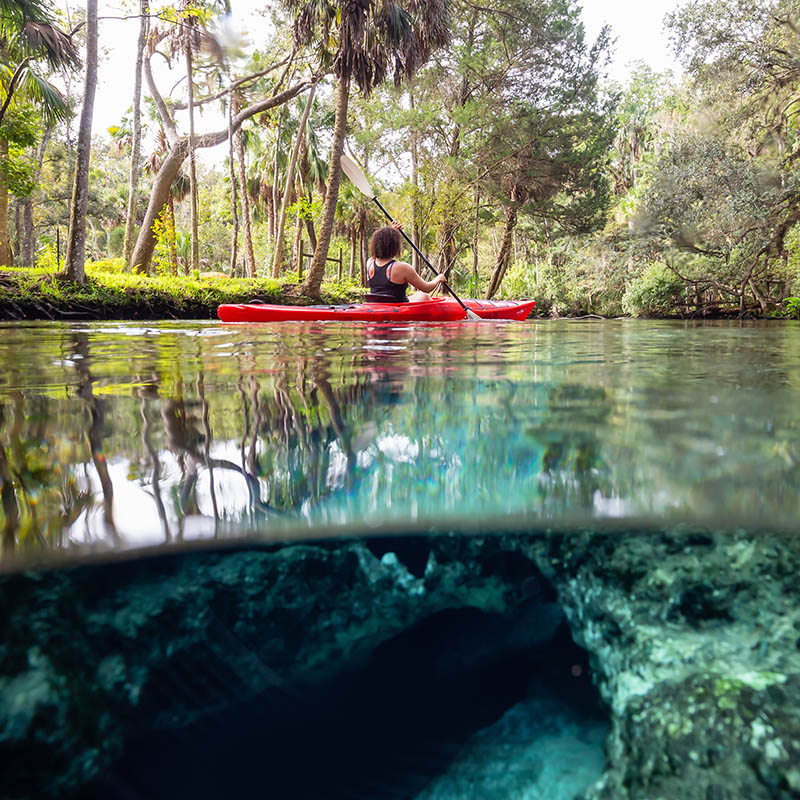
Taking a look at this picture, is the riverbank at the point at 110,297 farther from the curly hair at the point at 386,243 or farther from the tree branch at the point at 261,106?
the tree branch at the point at 261,106

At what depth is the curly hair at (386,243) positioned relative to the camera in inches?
313

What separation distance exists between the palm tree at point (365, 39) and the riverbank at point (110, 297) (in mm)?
2555

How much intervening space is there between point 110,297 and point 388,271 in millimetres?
5378

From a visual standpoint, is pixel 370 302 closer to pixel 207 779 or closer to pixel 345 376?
pixel 345 376

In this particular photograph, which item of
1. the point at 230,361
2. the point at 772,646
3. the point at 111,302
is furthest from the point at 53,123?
the point at 772,646

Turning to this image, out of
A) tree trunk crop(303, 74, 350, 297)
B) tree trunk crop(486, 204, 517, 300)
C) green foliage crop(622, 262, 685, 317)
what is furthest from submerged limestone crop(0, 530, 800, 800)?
green foliage crop(622, 262, 685, 317)

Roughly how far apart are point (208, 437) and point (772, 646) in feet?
4.62

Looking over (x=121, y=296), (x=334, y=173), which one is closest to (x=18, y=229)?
(x=121, y=296)

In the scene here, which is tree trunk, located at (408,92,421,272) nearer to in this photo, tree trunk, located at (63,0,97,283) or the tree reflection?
tree trunk, located at (63,0,97,283)

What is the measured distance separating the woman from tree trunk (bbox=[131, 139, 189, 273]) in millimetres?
9644

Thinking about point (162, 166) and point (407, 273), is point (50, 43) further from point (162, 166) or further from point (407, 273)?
point (407, 273)

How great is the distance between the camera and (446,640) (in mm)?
→ 1570

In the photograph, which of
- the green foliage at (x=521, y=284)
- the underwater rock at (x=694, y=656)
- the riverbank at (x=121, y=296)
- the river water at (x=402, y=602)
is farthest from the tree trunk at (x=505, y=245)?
the underwater rock at (x=694, y=656)

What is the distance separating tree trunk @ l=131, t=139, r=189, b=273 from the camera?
48.6ft
